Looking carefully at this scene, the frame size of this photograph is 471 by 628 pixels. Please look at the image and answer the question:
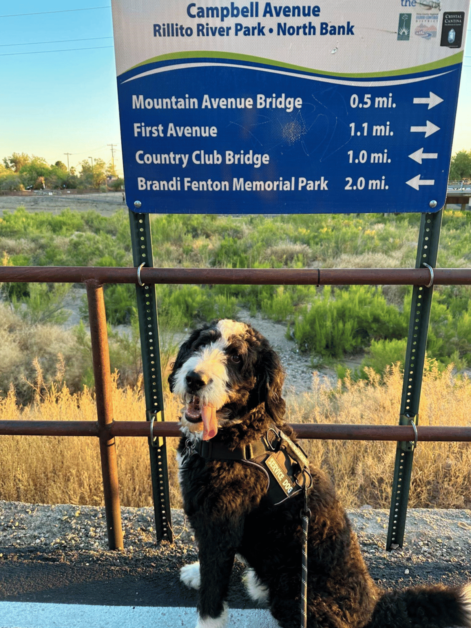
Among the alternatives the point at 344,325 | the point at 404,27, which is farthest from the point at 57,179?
the point at 404,27

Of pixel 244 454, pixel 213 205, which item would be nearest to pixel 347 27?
pixel 213 205

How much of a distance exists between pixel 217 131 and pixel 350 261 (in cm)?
976

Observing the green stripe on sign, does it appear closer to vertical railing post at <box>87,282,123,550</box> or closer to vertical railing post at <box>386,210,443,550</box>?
vertical railing post at <box>386,210,443,550</box>

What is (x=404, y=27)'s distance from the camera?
2283mm

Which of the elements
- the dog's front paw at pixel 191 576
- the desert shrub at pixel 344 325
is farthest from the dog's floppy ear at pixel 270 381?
the desert shrub at pixel 344 325

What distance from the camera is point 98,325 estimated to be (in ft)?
8.67

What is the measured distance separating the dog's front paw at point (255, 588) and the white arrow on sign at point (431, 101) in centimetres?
244

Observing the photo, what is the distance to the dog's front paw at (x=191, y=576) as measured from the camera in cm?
255

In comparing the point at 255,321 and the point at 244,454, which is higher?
the point at 244,454

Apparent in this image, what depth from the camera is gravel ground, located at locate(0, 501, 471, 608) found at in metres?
2.57

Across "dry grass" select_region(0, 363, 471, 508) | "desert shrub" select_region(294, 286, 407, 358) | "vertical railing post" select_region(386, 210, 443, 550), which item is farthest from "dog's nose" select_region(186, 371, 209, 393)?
"desert shrub" select_region(294, 286, 407, 358)

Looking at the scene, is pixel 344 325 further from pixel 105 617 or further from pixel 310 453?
pixel 105 617

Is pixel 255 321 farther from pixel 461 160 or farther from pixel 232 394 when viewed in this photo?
pixel 461 160

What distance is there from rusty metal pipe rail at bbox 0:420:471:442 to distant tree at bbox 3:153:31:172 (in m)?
52.7
